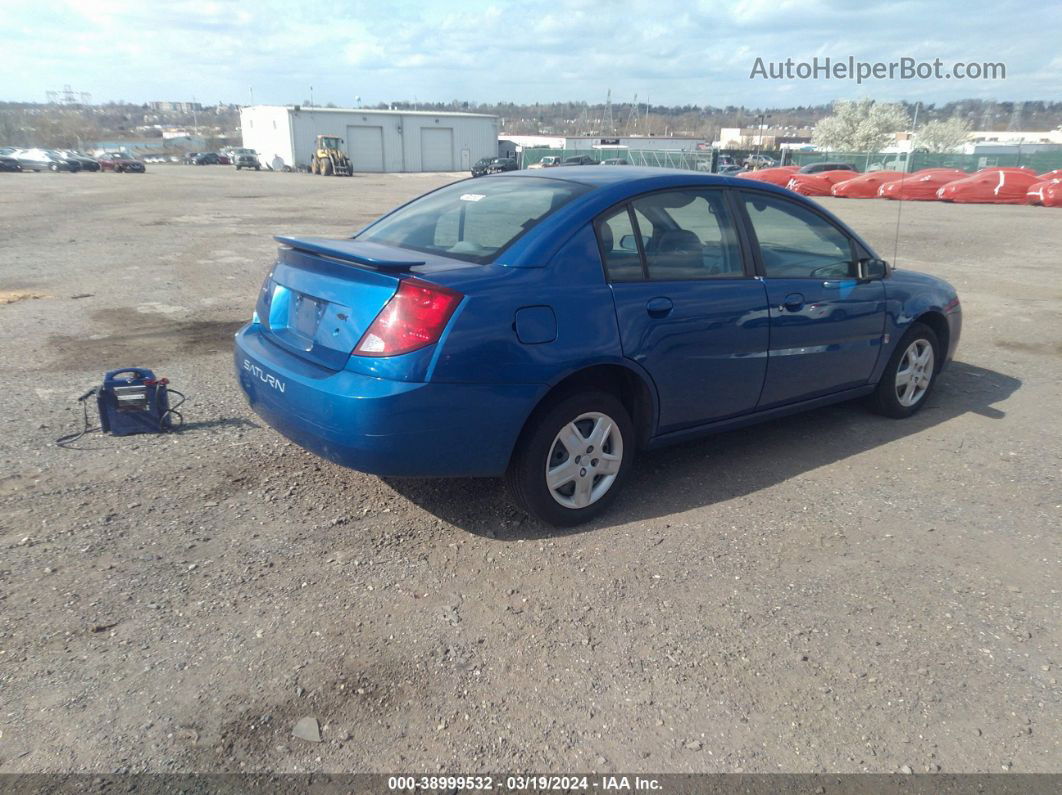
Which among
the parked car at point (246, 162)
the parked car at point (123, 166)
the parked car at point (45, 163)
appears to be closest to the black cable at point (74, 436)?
the parked car at point (123, 166)

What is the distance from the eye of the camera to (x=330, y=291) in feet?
11.5

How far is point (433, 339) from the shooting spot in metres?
3.19

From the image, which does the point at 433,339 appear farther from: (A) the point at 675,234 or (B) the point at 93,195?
(B) the point at 93,195

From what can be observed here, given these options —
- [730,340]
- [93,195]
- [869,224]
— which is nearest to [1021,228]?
[869,224]

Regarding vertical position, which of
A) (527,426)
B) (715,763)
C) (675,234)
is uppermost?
(675,234)

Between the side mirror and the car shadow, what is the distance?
1.05 m

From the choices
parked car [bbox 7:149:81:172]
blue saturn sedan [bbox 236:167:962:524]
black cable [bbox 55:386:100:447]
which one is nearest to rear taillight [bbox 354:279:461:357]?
blue saturn sedan [bbox 236:167:962:524]

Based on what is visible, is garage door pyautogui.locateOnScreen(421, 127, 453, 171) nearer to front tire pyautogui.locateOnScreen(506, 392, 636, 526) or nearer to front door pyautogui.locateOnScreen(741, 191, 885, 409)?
front door pyautogui.locateOnScreen(741, 191, 885, 409)

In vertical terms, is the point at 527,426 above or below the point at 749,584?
above

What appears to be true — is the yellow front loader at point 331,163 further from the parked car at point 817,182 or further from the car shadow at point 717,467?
the car shadow at point 717,467

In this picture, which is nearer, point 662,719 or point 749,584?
point 662,719

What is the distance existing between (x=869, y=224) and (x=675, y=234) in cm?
1807

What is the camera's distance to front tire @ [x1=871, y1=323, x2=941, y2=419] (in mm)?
5270

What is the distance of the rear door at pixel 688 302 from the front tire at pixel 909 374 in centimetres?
148
